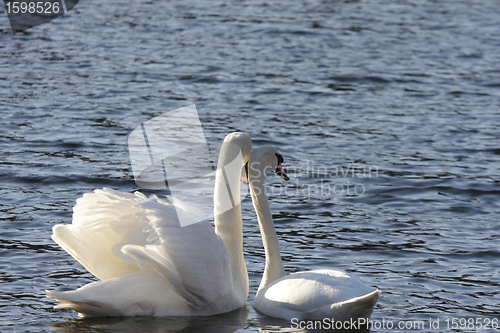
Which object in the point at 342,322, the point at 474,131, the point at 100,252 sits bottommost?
the point at 474,131

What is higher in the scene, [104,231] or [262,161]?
[262,161]

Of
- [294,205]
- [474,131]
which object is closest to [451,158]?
[474,131]

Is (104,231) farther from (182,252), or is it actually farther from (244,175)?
(244,175)

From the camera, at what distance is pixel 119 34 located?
2012 centimetres

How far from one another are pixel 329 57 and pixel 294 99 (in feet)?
12.0

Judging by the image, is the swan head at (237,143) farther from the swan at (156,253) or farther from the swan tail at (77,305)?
the swan tail at (77,305)

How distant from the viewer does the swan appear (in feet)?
19.7

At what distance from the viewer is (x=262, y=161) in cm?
689

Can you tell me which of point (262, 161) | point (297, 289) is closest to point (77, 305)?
point (297, 289)

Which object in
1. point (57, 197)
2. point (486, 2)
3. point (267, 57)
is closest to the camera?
point (57, 197)

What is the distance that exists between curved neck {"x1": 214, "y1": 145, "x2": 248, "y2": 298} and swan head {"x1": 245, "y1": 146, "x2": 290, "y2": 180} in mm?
247

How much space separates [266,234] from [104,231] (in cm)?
157

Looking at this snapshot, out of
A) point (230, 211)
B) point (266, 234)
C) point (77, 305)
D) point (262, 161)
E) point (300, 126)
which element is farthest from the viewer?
point (300, 126)

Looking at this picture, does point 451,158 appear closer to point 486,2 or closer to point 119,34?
point 119,34
